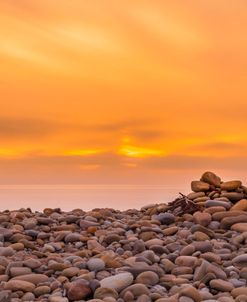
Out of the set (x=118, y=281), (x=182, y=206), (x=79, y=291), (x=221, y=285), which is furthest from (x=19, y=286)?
(x=182, y=206)

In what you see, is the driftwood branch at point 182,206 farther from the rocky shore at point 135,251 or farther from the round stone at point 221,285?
the round stone at point 221,285

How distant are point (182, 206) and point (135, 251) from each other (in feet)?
7.75

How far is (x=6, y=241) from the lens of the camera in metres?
7.70

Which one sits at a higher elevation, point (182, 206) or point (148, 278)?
point (182, 206)

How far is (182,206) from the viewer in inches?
360

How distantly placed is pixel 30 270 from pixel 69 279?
490 millimetres

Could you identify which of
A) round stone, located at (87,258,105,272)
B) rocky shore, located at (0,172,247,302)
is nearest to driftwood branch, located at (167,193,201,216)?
rocky shore, located at (0,172,247,302)

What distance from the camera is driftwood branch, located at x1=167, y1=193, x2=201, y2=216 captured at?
8.93m

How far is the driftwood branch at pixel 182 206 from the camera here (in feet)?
29.3

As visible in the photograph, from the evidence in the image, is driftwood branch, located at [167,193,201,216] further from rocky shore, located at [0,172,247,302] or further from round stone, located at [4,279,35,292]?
round stone, located at [4,279,35,292]

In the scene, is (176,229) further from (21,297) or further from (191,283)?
(21,297)

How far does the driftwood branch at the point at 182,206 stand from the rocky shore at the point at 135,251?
0.6 inches

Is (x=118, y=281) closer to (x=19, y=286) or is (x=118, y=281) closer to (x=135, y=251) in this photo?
(x=19, y=286)

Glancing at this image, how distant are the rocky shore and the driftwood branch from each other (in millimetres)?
15
